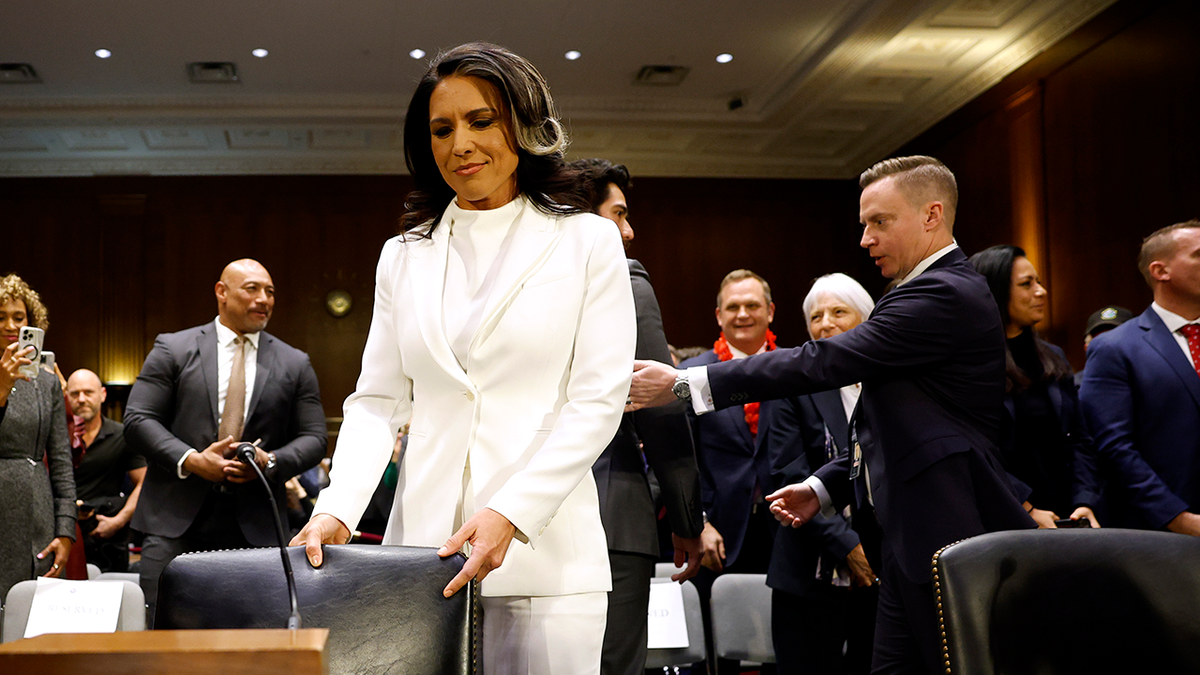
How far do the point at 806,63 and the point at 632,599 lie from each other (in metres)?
7.00

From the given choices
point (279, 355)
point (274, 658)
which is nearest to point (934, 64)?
point (279, 355)

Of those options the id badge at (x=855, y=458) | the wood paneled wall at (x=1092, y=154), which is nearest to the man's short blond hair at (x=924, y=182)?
the id badge at (x=855, y=458)

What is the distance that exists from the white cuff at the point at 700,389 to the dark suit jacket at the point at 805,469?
0.87m

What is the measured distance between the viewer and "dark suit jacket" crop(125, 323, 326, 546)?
362cm

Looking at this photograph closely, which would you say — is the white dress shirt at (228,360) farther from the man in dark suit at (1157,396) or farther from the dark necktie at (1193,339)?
the dark necktie at (1193,339)

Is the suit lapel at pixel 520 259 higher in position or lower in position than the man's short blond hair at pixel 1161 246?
lower

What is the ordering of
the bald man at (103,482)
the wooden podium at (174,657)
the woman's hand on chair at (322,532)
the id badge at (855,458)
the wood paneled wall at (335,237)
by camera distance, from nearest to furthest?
the wooden podium at (174,657) → the woman's hand on chair at (322,532) → the id badge at (855,458) → the bald man at (103,482) → the wood paneled wall at (335,237)

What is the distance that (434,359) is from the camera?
1.44m

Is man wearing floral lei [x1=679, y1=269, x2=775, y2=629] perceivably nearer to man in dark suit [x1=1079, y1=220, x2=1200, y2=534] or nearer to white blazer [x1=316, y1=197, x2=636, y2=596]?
man in dark suit [x1=1079, y1=220, x2=1200, y2=534]

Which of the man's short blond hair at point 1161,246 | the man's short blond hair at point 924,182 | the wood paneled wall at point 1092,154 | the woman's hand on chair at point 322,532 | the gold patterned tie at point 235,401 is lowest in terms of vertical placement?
the woman's hand on chair at point 322,532

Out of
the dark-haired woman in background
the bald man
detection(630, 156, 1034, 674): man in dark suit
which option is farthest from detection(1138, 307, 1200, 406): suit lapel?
the bald man

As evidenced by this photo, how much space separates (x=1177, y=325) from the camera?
362 cm

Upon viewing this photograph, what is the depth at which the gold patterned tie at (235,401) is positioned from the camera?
3732mm

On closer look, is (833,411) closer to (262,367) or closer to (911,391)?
(911,391)
